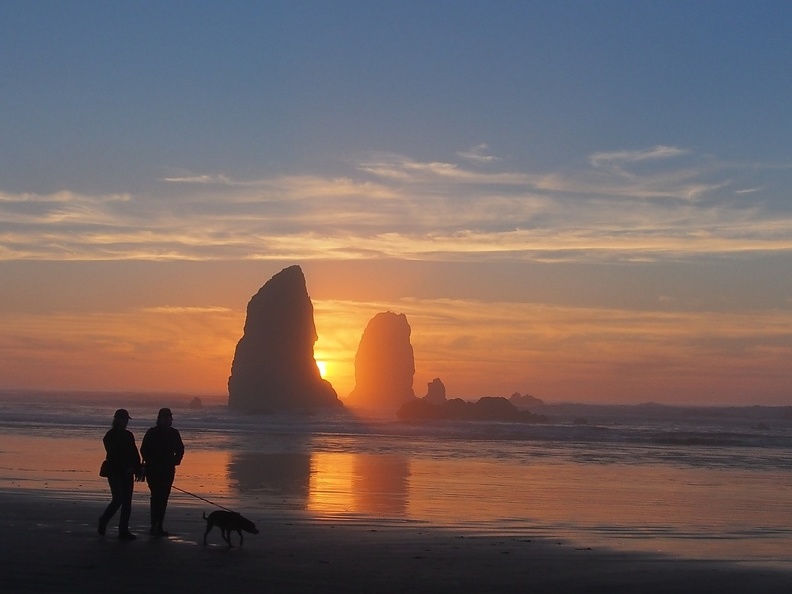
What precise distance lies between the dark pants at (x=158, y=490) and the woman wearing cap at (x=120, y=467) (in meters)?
0.22

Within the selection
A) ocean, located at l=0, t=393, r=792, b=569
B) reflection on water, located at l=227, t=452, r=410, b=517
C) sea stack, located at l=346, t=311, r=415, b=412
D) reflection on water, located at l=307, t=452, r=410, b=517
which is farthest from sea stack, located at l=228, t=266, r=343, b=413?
reflection on water, located at l=307, t=452, r=410, b=517

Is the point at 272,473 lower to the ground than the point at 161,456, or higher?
lower

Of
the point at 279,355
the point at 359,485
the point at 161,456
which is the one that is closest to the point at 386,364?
→ the point at 279,355

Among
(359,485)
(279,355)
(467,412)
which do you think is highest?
(279,355)

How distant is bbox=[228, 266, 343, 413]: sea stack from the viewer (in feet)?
312

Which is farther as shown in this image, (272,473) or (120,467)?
(272,473)

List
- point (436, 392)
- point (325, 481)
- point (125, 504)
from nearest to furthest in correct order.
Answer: point (125, 504)
point (325, 481)
point (436, 392)

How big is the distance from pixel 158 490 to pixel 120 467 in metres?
0.61

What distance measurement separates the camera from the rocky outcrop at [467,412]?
71625mm

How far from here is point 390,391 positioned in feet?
450

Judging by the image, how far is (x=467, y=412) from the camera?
7275 cm

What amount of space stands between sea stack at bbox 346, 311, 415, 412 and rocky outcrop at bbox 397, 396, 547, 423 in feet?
205

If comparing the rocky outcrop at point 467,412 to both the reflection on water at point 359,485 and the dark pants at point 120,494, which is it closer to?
the reflection on water at point 359,485

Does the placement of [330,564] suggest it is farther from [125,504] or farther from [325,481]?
[325,481]
